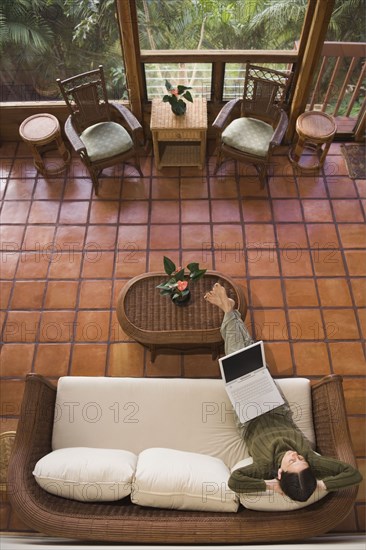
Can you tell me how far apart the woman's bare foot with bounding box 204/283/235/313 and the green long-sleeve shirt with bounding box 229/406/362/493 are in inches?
28.6

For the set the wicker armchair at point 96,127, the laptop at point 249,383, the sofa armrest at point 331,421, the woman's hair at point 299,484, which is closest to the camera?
the woman's hair at point 299,484

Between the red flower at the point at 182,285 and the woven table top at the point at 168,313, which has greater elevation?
the red flower at the point at 182,285

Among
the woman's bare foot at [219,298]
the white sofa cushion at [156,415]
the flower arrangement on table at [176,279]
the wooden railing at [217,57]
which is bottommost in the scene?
the white sofa cushion at [156,415]

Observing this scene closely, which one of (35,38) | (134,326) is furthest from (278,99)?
(134,326)

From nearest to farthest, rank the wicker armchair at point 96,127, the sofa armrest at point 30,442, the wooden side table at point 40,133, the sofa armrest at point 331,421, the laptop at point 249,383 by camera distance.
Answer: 1. the sofa armrest at point 30,442
2. the sofa armrest at point 331,421
3. the laptop at point 249,383
4. the wicker armchair at point 96,127
5. the wooden side table at point 40,133

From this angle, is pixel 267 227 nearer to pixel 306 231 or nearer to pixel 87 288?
pixel 306 231

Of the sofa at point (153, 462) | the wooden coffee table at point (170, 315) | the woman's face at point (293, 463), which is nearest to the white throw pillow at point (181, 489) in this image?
the sofa at point (153, 462)

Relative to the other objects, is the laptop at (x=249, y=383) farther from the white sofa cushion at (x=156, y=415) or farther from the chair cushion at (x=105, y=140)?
the chair cushion at (x=105, y=140)

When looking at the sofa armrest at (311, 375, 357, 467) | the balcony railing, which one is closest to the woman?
the sofa armrest at (311, 375, 357, 467)

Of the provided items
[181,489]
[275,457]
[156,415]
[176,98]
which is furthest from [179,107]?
[181,489]

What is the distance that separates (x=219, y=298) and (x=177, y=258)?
36.3 inches

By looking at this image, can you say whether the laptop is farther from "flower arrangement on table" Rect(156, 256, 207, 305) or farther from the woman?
"flower arrangement on table" Rect(156, 256, 207, 305)

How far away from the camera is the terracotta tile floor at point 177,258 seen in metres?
3.45

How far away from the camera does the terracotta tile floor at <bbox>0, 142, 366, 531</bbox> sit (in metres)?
3.45
